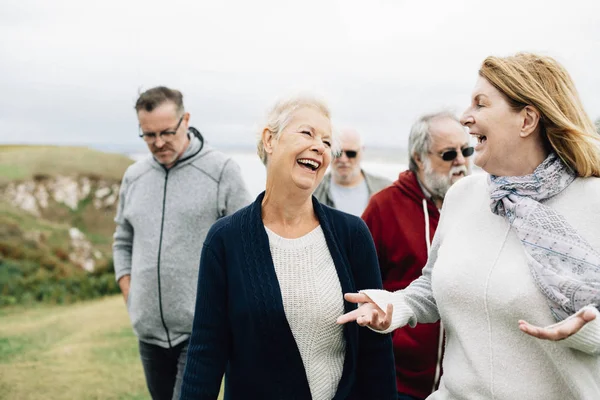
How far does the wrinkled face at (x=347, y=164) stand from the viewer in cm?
531

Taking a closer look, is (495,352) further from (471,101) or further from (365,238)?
(471,101)

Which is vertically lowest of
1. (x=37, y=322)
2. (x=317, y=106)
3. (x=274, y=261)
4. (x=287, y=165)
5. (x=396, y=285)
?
(x=37, y=322)

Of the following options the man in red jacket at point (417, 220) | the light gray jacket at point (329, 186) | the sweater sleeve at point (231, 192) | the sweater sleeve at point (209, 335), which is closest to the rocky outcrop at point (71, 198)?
the light gray jacket at point (329, 186)

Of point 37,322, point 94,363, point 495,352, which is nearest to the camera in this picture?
point 495,352

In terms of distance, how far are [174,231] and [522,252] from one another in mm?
2216

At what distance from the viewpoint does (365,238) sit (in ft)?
7.80

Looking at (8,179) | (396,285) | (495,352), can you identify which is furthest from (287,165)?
(8,179)

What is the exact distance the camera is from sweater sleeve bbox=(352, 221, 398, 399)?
2.33 metres

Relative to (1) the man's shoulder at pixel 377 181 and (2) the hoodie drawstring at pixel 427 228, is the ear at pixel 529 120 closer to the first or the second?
(2) the hoodie drawstring at pixel 427 228

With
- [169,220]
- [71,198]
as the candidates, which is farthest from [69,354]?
[71,198]

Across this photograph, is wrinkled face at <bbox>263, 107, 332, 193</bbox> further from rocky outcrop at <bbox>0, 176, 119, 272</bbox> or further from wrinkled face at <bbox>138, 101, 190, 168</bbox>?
rocky outcrop at <bbox>0, 176, 119, 272</bbox>

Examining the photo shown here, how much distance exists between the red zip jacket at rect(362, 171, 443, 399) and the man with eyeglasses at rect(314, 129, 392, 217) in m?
1.61

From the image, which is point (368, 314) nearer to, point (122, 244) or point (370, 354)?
point (370, 354)

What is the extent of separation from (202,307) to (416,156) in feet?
6.05
